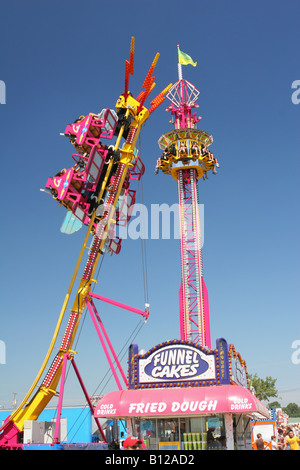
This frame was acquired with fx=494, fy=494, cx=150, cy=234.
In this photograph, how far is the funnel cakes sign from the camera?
72.1ft

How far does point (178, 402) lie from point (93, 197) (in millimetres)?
13285

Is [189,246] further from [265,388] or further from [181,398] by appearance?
[265,388]

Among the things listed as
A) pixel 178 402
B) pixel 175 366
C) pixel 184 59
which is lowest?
pixel 178 402

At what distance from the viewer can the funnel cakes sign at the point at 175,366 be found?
22.0 meters

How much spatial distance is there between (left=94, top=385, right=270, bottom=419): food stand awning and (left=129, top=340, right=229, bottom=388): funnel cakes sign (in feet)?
1.52

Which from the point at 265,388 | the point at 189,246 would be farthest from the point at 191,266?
the point at 265,388

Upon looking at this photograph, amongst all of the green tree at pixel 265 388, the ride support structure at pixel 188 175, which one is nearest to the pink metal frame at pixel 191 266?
the ride support structure at pixel 188 175

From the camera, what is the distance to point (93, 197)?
2922 centimetres

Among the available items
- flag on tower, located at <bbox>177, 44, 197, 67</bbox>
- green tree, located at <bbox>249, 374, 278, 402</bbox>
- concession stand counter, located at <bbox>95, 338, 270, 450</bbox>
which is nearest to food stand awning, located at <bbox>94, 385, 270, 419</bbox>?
concession stand counter, located at <bbox>95, 338, 270, 450</bbox>

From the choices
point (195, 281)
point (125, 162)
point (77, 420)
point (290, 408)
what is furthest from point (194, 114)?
point (290, 408)

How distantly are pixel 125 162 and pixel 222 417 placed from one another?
51.7 feet

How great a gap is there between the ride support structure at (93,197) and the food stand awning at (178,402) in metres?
4.20

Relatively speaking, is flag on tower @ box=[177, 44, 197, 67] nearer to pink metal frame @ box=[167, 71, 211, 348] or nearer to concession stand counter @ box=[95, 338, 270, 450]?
pink metal frame @ box=[167, 71, 211, 348]
